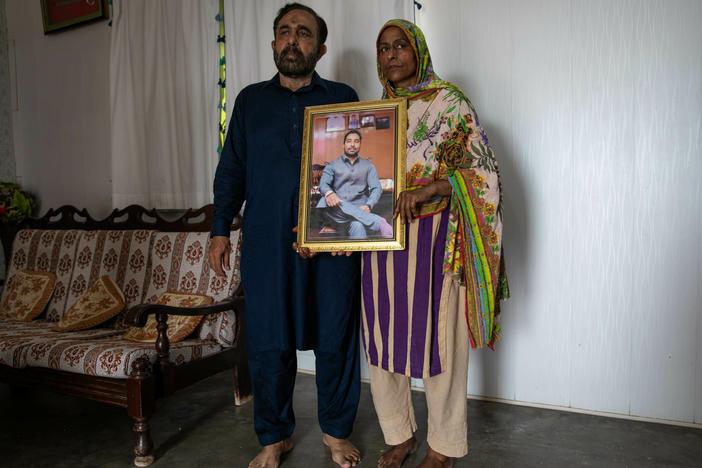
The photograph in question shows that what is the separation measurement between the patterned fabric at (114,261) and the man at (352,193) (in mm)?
1556

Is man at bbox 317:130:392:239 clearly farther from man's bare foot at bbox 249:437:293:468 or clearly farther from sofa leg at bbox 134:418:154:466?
sofa leg at bbox 134:418:154:466

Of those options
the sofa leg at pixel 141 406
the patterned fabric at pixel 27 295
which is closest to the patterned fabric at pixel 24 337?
the patterned fabric at pixel 27 295

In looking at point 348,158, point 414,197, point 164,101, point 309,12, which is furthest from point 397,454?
point 164,101

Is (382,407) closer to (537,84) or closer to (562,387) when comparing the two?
(562,387)

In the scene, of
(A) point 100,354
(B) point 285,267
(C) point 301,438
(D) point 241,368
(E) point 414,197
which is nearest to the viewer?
(E) point 414,197

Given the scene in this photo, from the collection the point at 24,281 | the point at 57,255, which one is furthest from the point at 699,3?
the point at 24,281

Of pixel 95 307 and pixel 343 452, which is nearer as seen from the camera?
pixel 343 452

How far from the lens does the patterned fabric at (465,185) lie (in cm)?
164

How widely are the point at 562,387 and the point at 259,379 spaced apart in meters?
1.52

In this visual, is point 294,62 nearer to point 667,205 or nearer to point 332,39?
point 332,39

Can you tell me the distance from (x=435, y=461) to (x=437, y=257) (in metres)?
0.76

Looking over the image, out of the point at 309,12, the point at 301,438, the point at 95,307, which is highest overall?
the point at 309,12

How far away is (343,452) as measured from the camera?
190 cm

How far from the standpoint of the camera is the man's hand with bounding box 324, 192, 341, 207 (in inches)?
65.4
